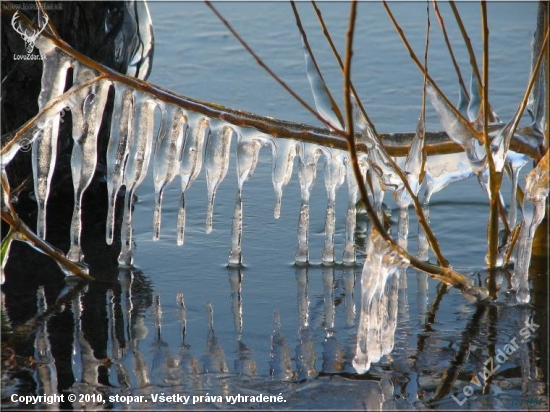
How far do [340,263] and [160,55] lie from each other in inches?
112

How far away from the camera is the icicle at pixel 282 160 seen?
2996 millimetres

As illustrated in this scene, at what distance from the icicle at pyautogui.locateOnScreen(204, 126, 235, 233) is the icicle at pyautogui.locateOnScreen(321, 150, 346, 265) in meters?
0.36

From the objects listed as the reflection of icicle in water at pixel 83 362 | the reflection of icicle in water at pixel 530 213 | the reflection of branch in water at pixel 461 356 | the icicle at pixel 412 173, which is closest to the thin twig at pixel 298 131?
the icicle at pixel 412 173

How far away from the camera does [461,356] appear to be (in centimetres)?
246

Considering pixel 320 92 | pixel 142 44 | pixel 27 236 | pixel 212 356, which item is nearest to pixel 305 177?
pixel 320 92

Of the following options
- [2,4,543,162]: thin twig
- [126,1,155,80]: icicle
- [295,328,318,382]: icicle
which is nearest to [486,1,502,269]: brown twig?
[2,4,543,162]: thin twig

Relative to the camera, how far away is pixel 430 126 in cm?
430

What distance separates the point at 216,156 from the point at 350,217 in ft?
1.69

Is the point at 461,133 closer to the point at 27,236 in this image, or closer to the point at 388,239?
the point at 388,239

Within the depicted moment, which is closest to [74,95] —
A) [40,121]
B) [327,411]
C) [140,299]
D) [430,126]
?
[40,121]

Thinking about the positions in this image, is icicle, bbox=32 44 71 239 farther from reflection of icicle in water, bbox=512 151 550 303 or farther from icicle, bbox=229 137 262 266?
reflection of icicle in water, bbox=512 151 550 303

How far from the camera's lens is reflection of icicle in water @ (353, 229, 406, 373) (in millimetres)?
2305

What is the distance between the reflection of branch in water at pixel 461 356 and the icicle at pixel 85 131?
136cm

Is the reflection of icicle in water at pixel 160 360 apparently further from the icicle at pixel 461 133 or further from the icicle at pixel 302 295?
the icicle at pixel 461 133
